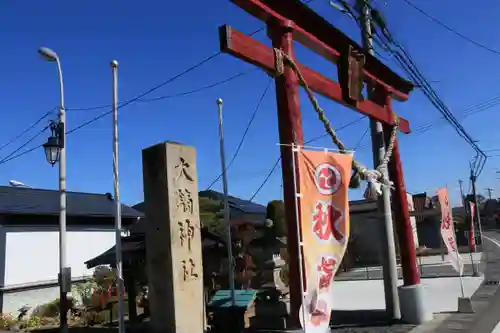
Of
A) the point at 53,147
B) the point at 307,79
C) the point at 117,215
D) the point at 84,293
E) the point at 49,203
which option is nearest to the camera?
the point at 307,79

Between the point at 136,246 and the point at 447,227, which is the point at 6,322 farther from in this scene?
the point at 447,227

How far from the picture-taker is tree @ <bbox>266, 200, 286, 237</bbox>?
14348 millimetres

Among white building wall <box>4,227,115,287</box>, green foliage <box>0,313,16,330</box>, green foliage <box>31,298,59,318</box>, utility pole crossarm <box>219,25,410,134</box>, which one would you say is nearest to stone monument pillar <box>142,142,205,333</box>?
utility pole crossarm <box>219,25,410,134</box>

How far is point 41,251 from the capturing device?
1870 centimetres

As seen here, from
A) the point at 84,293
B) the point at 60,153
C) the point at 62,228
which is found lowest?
the point at 84,293

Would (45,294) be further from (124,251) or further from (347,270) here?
(347,270)

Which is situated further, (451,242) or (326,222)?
(451,242)

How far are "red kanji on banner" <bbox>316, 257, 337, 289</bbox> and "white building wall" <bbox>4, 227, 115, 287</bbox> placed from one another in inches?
598

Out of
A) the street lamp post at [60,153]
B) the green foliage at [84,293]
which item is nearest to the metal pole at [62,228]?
the street lamp post at [60,153]

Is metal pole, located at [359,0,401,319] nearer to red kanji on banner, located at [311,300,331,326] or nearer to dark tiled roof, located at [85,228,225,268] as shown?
dark tiled roof, located at [85,228,225,268]

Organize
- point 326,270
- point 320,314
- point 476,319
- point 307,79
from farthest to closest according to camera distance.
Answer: point 476,319 < point 307,79 < point 326,270 < point 320,314

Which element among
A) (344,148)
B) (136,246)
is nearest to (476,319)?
(344,148)

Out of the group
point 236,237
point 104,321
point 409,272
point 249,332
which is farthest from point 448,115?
point 104,321

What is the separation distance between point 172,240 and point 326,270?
324 cm
